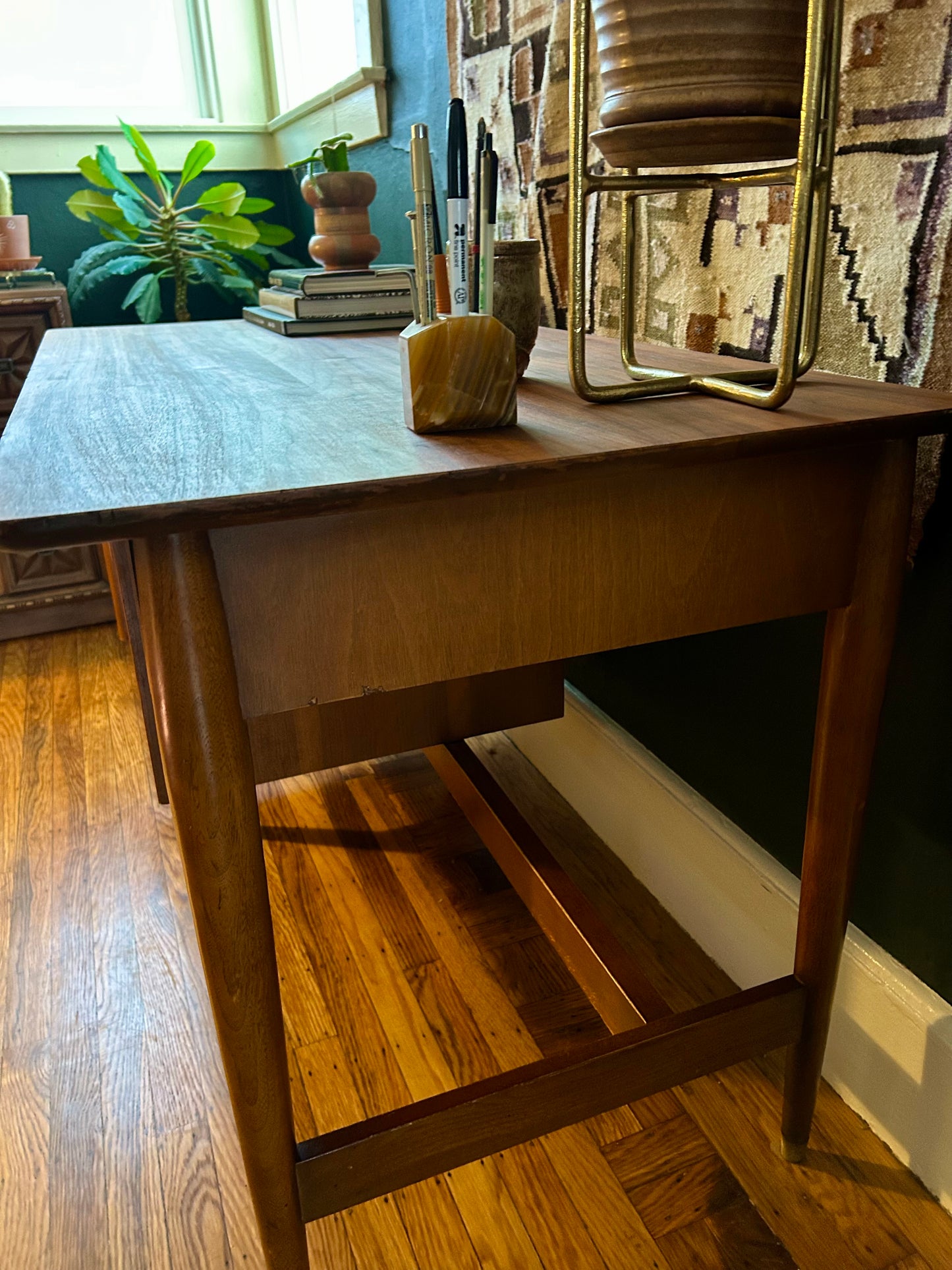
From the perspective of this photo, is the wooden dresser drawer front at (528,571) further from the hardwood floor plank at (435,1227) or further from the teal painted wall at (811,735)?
the hardwood floor plank at (435,1227)

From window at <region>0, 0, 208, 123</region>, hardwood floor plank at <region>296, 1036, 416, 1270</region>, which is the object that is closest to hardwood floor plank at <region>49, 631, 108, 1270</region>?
hardwood floor plank at <region>296, 1036, 416, 1270</region>

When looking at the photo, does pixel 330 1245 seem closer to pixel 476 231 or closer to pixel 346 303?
pixel 476 231

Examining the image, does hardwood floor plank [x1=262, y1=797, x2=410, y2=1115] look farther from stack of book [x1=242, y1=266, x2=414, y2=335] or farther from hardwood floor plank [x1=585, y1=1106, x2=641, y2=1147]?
stack of book [x1=242, y1=266, x2=414, y2=335]

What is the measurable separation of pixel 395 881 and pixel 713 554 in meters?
0.95

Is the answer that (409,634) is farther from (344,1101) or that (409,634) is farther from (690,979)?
(690,979)

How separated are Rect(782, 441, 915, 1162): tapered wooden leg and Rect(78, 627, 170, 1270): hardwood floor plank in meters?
0.69

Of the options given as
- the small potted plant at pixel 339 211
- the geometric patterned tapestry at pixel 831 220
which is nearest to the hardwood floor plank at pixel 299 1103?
the geometric patterned tapestry at pixel 831 220

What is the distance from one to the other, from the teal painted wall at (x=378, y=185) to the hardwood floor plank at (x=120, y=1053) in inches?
51.9

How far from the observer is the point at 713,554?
0.72 metres

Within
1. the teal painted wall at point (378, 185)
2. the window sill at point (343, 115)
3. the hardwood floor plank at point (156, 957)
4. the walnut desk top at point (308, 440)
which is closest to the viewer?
the walnut desk top at point (308, 440)

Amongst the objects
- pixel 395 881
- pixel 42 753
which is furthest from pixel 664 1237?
pixel 42 753

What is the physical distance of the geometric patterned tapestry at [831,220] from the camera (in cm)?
80

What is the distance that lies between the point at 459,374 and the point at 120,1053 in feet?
3.21

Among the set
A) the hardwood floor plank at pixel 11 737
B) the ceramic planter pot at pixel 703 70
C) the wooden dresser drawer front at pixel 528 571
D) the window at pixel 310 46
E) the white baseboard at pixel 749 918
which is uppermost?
the window at pixel 310 46
